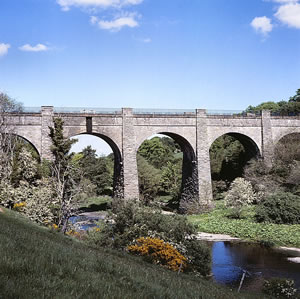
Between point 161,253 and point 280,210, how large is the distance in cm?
1547

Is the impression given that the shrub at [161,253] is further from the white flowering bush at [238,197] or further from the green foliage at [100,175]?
the green foliage at [100,175]

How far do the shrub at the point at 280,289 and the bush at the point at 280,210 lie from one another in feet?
47.2

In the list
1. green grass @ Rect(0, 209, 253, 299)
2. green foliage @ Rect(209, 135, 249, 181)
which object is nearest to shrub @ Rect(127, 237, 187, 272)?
green grass @ Rect(0, 209, 253, 299)

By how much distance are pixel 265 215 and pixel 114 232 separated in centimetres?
1363

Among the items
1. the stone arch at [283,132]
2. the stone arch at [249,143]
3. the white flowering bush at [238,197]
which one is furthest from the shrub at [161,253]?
the stone arch at [283,132]

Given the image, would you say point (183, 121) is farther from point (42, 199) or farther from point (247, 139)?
point (42, 199)

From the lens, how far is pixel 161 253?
519 inches

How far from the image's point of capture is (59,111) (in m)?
29.2

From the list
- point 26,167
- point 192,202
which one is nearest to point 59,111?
point 26,167

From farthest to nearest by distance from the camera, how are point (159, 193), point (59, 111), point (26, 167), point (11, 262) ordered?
point (159, 193) < point (59, 111) < point (26, 167) < point (11, 262)

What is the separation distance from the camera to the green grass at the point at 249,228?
893 inches

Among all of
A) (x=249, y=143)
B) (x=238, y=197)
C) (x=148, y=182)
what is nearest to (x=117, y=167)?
(x=148, y=182)

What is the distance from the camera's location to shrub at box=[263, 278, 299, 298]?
11.5 metres

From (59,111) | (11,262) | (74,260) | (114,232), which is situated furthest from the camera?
(59,111)
